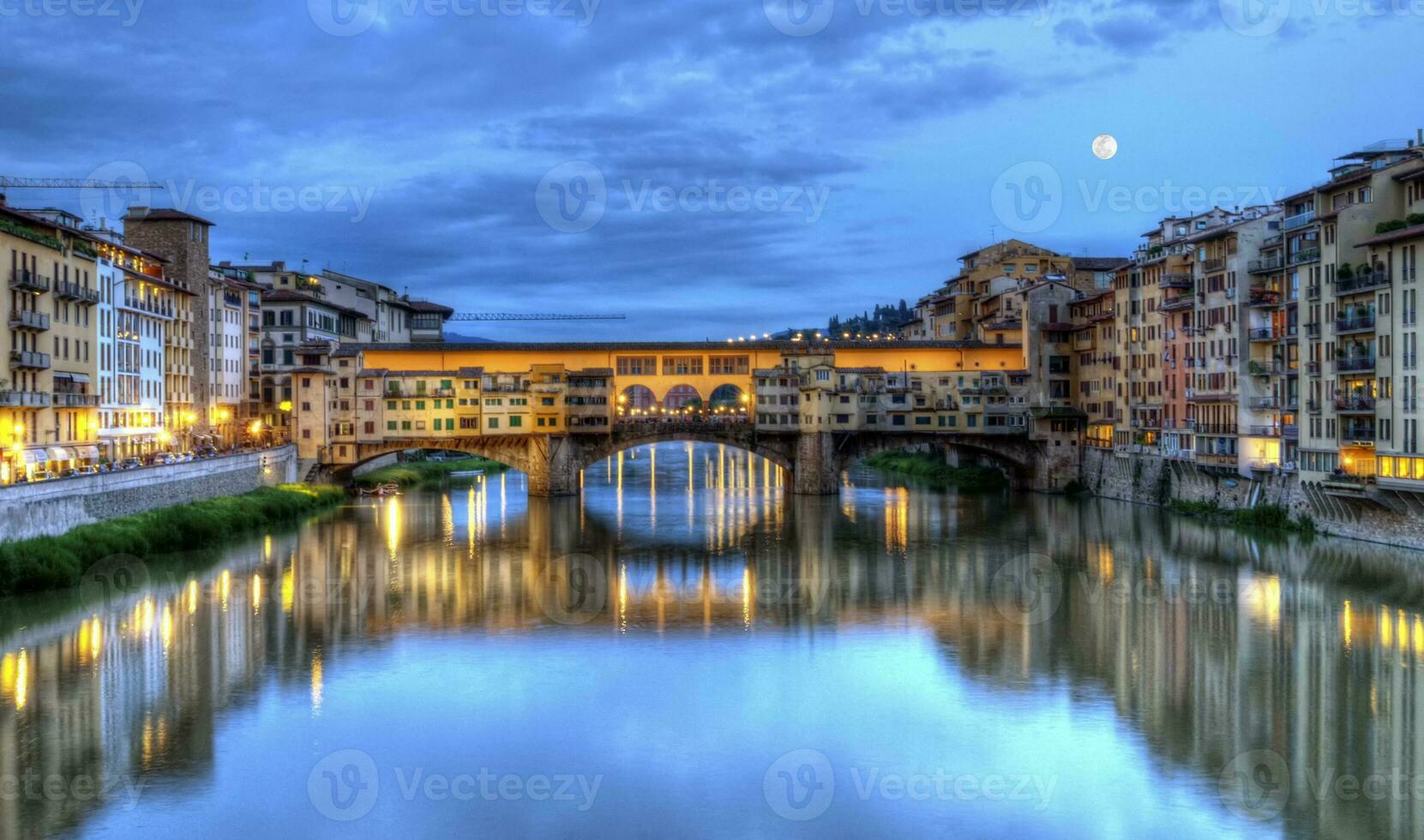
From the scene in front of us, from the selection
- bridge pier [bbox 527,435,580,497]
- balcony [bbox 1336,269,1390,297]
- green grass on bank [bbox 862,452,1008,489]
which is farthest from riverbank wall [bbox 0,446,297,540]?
balcony [bbox 1336,269,1390,297]

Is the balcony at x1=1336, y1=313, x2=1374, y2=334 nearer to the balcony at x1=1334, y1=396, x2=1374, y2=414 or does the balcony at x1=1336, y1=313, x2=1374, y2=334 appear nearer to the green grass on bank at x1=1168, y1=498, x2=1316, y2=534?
the balcony at x1=1334, y1=396, x2=1374, y2=414

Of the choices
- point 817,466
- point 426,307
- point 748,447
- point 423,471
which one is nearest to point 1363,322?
point 817,466

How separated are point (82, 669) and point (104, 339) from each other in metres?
25.0

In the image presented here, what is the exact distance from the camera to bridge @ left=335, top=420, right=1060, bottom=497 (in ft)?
203

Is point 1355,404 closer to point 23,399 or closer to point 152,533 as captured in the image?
point 152,533

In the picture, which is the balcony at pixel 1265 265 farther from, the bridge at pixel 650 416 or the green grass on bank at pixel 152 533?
the green grass on bank at pixel 152 533

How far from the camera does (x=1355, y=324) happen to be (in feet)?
127

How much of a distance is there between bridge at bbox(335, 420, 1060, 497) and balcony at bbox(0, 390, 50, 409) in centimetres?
2110

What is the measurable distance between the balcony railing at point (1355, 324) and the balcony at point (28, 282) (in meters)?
39.4

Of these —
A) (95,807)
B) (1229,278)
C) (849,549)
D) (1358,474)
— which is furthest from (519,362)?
(95,807)

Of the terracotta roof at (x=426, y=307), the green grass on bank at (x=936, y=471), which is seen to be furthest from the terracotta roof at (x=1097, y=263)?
the terracotta roof at (x=426, y=307)

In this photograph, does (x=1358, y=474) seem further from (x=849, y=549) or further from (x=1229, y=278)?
(x=849, y=549)

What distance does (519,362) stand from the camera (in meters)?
65.9

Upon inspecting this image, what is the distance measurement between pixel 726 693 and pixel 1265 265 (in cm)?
2998
